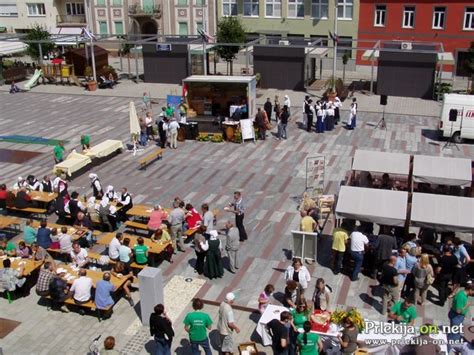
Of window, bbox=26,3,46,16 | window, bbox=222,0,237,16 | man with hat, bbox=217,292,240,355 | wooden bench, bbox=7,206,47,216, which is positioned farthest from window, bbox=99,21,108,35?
man with hat, bbox=217,292,240,355

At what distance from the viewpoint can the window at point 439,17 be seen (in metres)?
43.8

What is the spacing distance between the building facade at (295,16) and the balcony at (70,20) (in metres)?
17.5

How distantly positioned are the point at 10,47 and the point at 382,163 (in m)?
34.3

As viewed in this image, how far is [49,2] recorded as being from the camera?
200 feet

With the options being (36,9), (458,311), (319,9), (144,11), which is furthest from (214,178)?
(36,9)

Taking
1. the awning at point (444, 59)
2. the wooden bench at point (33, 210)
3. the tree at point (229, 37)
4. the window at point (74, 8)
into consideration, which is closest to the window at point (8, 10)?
the window at point (74, 8)

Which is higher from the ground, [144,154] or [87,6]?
[87,6]

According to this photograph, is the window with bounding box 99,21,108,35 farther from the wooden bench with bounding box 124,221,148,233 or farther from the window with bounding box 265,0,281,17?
the wooden bench with bounding box 124,221,148,233

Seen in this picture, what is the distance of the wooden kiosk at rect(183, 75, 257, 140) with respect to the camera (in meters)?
27.0

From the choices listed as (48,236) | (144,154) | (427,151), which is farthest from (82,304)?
(427,151)

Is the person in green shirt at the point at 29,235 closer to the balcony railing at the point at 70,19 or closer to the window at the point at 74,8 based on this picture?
the balcony railing at the point at 70,19

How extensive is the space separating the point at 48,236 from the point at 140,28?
45.0m

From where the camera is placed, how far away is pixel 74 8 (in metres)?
61.0

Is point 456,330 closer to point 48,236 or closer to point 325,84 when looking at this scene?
point 48,236
